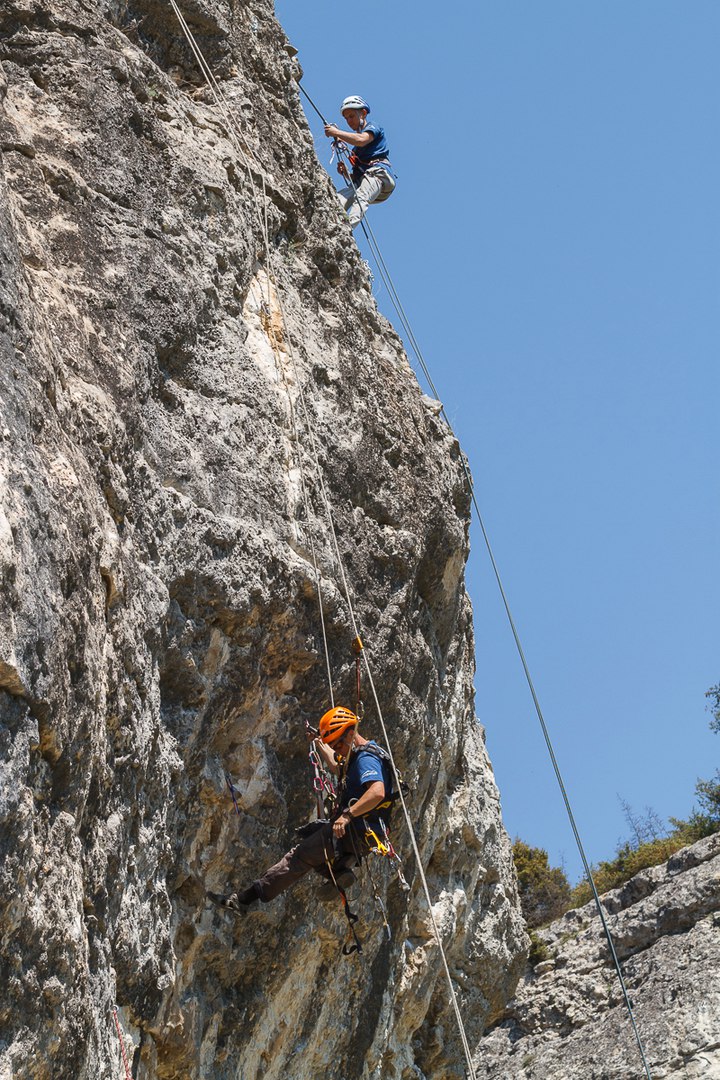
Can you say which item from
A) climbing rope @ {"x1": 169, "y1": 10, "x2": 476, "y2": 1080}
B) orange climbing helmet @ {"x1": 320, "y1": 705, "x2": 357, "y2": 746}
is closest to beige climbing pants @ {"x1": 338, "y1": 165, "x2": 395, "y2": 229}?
climbing rope @ {"x1": 169, "y1": 10, "x2": 476, "y2": 1080}

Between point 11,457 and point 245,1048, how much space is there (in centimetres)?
425

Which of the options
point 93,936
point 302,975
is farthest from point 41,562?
point 302,975

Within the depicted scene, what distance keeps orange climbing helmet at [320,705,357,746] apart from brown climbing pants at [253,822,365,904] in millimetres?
526

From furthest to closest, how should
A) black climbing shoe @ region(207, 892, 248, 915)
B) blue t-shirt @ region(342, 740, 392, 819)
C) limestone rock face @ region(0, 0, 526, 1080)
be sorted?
blue t-shirt @ region(342, 740, 392, 819) → black climbing shoe @ region(207, 892, 248, 915) → limestone rock face @ region(0, 0, 526, 1080)

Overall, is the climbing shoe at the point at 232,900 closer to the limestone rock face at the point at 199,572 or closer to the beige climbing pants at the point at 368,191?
the limestone rock face at the point at 199,572

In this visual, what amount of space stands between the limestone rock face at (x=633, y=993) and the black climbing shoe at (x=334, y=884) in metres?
8.47

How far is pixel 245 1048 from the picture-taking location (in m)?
7.49

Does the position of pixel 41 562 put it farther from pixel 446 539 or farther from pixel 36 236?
pixel 446 539

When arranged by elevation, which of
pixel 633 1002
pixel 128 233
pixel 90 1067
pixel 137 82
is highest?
pixel 137 82

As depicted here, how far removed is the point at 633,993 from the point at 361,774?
10.4 m

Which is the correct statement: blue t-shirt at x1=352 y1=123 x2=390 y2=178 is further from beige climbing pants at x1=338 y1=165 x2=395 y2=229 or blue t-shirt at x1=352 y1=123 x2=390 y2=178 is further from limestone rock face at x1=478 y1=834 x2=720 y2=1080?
limestone rock face at x1=478 y1=834 x2=720 y2=1080

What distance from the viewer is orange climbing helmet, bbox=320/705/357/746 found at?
7.51 metres

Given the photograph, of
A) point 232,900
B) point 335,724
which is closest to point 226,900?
point 232,900

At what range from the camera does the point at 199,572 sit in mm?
6914
